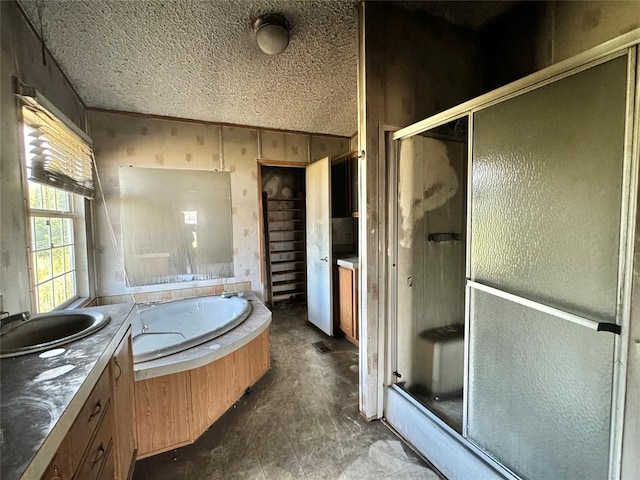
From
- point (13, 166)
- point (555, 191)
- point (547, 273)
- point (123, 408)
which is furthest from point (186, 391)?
point (555, 191)

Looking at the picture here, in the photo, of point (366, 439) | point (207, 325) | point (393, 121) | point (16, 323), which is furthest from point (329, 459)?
point (393, 121)

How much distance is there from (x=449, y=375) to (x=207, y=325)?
7.42ft

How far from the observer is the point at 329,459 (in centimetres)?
164

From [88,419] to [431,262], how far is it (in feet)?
6.20

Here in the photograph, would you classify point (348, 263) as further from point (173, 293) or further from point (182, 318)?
point (173, 293)

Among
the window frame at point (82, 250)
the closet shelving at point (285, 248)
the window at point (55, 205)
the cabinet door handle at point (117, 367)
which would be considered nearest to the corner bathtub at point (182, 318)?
the window frame at point (82, 250)

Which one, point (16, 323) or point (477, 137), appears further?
point (477, 137)

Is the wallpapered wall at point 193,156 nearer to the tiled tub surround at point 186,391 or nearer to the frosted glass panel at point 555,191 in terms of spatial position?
the tiled tub surround at point 186,391

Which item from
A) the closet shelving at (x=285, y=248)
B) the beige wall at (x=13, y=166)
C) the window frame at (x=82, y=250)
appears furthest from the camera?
the closet shelving at (x=285, y=248)

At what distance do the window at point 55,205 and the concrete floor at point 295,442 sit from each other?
1277 mm

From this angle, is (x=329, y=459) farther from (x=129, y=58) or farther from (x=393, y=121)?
(x=129, y=58)

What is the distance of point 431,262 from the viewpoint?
2.02 meters

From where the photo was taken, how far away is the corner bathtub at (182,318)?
2.71 meters

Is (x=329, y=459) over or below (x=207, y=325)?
below
